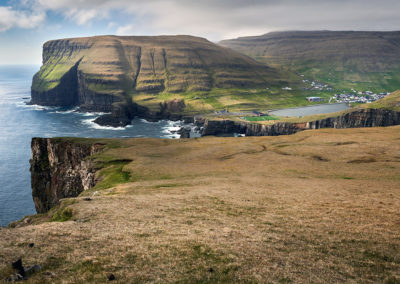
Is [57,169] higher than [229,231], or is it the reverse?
[229,231]

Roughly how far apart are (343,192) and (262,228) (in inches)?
770

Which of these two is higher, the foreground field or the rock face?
the foreground field

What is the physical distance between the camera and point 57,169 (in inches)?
3752

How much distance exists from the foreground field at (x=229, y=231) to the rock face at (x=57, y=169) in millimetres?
32885

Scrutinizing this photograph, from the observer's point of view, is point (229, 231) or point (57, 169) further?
point (57, 169)

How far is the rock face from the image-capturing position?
88125 millimetres

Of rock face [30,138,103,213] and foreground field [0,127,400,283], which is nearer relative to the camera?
foreground field [0,127,400,283]

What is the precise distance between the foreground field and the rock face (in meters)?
32.9

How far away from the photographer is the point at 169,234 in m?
28.5

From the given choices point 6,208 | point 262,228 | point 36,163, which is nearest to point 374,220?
point 262,228

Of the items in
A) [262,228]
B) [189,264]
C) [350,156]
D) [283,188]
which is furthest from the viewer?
[350,156]

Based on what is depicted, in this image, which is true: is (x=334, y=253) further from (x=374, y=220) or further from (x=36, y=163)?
(x=36, y=163)

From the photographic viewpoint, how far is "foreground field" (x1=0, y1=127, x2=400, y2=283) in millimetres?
21609

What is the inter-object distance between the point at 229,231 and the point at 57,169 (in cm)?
8284
